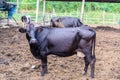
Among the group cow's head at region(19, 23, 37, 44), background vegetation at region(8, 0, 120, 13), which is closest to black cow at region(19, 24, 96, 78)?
cow's head at region(19, 23, 37, 44)

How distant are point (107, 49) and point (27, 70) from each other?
12.6 feet

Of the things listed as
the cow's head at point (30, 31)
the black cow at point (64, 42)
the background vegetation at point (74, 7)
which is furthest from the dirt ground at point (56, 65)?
the background vegetation at point (74, 7)

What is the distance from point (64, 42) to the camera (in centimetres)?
704

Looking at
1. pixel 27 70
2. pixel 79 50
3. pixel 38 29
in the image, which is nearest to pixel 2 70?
pixel 27 70

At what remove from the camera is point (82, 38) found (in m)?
6.96

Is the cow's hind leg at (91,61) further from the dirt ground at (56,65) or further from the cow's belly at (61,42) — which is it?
the cow's belly at (61,42)

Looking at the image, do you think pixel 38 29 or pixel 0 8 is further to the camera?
pixel 0 8

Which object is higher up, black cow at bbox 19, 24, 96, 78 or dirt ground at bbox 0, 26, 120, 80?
black cow at bbox 19, 24, 96, 78

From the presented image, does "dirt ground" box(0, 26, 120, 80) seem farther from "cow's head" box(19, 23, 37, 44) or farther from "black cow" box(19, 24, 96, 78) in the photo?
"cow's head" box(19, 23, 37, 44)

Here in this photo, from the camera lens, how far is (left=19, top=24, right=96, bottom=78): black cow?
6.95m

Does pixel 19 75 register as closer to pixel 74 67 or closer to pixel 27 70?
pixel 27 70

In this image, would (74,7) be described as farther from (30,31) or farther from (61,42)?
(30,31)

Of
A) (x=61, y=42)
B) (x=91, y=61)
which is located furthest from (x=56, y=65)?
(x=91, y=61)

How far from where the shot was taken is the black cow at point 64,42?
274 inches
